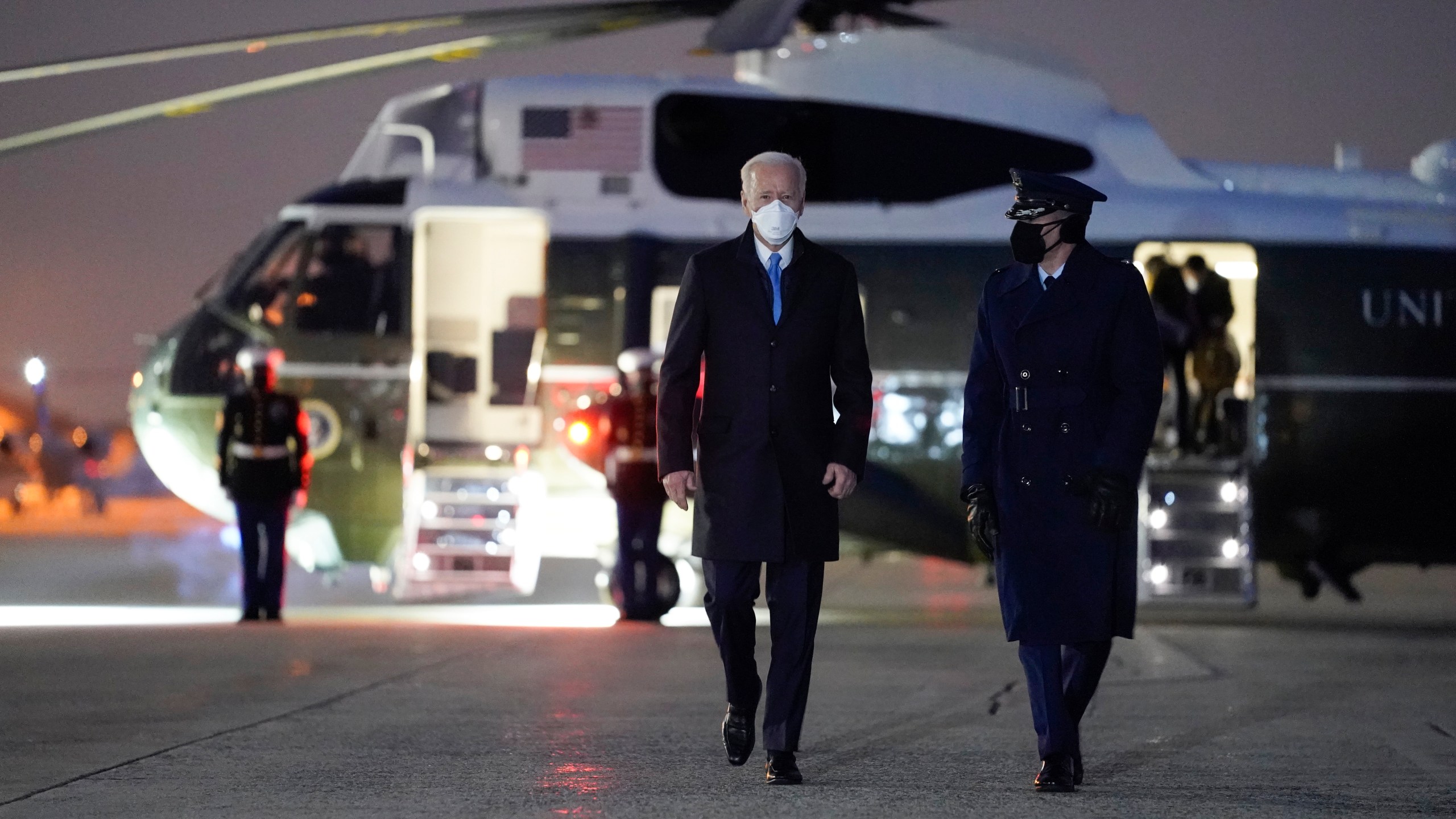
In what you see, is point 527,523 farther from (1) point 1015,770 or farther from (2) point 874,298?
(1) point 1015,770

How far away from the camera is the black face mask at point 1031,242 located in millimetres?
5012

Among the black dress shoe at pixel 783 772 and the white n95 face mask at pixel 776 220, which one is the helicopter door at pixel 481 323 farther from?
the black dress shoe at pixel 783 772

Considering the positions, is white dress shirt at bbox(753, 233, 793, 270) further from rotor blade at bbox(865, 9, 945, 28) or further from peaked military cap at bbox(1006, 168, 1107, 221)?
rotor blade at bbox(865, 9, 945, 28)

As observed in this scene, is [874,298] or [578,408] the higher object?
[874,298]

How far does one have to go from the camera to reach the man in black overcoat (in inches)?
200

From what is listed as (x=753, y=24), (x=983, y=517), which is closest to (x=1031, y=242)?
(x=983, y=517)

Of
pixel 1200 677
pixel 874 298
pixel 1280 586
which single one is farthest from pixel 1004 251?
pixel 1280 586

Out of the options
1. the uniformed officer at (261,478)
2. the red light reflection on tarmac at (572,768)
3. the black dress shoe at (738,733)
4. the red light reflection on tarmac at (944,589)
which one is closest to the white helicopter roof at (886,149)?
the uniformed officer at (261,478)

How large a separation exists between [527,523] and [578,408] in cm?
87

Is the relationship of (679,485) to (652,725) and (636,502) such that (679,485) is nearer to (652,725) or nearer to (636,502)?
(652,725)

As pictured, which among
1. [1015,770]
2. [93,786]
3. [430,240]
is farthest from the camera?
[430,240]

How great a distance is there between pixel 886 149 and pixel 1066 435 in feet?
23.0

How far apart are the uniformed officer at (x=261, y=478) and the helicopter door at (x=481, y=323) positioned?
1.88m

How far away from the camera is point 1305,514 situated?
38.8 feet
